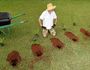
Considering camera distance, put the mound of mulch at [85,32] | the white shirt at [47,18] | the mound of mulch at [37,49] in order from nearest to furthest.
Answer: the mound of mulch at [37,49] → the white shirt at [47,18] → the mound of mulch at [85,32]

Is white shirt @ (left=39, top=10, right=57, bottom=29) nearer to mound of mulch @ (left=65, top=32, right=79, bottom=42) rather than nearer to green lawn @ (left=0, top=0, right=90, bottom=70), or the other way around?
green lawn @ (left=0, top=0, right=90, bottom=70)

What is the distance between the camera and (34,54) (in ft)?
23.4

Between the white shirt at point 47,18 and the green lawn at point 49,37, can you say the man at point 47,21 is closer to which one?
the white shirt at point 47,18

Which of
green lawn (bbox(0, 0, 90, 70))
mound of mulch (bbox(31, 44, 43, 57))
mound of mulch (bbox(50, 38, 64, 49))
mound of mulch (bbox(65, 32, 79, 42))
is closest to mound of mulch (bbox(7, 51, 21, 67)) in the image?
green lawn (bbox(0, 0, 90, 70))

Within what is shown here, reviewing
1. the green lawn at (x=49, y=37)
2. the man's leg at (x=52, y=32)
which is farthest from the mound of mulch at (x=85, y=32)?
the man's leg at (x=52, y=32)

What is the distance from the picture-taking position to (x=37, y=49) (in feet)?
24.2

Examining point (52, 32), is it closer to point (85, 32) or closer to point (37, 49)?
point (37, 49)

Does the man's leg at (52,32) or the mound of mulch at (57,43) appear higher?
the man's leg at (52,32)

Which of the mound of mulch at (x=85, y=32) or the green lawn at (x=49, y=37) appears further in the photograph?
the mound of mulch at (x=85, y=32)

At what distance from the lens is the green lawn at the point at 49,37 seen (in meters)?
6.72

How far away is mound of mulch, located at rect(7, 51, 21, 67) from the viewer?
6720mm

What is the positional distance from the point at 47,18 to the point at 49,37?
1.92 ft

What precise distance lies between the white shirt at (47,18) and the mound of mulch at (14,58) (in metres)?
1.39

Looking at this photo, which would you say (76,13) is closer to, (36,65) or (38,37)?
(38,37)
